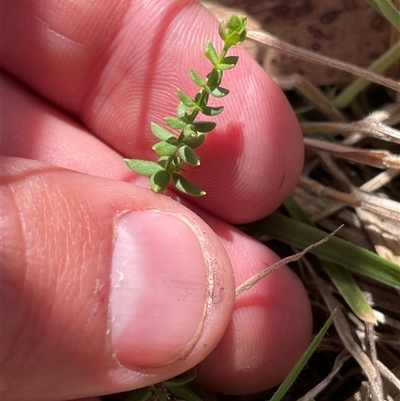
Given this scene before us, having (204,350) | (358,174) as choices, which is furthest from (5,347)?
(358,174)

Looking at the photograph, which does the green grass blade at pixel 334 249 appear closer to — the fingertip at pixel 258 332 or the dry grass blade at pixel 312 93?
the fingertip at pixel 258 332

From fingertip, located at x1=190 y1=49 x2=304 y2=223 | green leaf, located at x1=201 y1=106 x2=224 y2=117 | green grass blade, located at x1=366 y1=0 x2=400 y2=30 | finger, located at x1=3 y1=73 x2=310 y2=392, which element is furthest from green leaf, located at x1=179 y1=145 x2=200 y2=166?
green grass blade, located at x1=366 y1=0 x2=400 y2=30

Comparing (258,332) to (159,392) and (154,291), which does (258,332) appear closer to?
(159,392)

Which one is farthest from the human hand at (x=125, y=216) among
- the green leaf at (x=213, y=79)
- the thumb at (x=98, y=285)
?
the green leaf at (x=213, y=79)

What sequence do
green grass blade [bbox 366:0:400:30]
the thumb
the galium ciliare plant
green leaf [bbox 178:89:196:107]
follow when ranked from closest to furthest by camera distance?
1. the thumb
2. the galium ciliare plant
3. green leaf [bbox 178:89:196:107]
4. green grass blade [bbox 366:0:400:30]

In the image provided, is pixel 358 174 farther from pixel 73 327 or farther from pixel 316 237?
pixel 73 327

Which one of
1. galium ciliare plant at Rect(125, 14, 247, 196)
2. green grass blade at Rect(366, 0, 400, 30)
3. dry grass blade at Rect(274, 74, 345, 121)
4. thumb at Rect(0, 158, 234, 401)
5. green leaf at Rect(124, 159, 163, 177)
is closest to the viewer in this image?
thumb at Rect(0, 158, 234, 401)

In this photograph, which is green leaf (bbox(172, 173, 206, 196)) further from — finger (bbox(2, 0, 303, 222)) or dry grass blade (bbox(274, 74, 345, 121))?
dry grass blade (bbox(274, 74, 345, 121))
